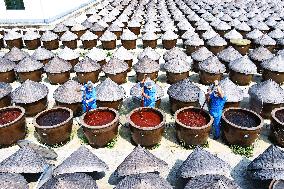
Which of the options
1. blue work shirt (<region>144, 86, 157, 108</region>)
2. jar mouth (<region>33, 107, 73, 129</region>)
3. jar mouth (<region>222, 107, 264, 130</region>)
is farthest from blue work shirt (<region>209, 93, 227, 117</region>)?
jar mouth (<region>33, 107, 73, 129</region>)

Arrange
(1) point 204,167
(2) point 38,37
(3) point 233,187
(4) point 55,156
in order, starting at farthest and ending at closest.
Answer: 1. (2) point 38,37
2. (4) point 55,156
3. (1) point 204,167
4. (3) point 233,187

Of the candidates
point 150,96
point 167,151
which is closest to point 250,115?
point 167,151

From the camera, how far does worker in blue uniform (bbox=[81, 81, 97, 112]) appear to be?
959 centimetres

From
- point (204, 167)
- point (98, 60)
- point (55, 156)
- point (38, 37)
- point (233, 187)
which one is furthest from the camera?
point (38, 37)

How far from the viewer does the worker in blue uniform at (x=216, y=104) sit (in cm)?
874

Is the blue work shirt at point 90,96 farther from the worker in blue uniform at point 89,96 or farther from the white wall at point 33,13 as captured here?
the white wall at point 33,13

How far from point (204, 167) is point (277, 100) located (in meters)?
4.34

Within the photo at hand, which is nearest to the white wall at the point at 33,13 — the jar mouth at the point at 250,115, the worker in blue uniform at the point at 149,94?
the worker in blue uniform at the point at 149,94

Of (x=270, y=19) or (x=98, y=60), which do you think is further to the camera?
(x=270, y=19)

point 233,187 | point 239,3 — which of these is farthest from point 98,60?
point 239,3

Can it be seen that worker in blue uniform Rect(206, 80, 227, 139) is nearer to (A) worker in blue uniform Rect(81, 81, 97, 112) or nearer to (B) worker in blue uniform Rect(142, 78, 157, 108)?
(B) worker in blue uniform Rect(142, 78, 157, 108)

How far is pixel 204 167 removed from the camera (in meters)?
7.06

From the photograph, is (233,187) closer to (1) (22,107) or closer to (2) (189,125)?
(2) (189,125)

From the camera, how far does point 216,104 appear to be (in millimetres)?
8875
